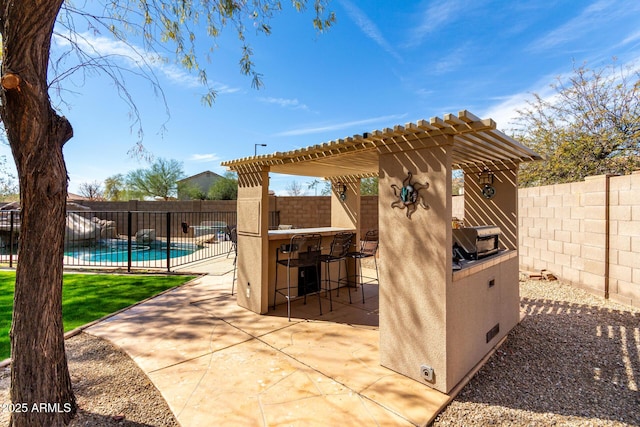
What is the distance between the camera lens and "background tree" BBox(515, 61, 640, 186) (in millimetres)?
8192

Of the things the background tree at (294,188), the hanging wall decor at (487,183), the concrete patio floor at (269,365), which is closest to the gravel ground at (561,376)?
the concrete patio floor at (269,365)

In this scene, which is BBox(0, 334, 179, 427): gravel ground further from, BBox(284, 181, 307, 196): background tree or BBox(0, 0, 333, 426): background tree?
BBox(284, 181, 307, 196): background tree

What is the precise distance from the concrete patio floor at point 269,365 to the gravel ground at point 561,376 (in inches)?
15.1

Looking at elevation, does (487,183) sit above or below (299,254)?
above

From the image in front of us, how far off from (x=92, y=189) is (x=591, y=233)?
117 feet

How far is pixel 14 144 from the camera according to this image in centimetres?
182

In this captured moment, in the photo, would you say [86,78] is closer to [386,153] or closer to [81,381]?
[81,381]

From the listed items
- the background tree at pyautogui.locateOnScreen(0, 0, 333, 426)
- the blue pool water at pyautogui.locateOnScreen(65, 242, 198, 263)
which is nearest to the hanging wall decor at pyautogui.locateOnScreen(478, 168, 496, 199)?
the background tree at pyautogui.locateOnScreen(0, 0, 333, 426)

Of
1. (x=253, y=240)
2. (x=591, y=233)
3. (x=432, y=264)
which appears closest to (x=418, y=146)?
(x=432, y=264)

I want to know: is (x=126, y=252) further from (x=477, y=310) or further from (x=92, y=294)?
(x=477, y=310)

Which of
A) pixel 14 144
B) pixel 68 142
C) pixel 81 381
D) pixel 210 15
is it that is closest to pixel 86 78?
pixel 68 142

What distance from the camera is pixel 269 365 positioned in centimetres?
289

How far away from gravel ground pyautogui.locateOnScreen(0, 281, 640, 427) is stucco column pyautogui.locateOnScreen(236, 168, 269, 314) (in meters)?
1.73

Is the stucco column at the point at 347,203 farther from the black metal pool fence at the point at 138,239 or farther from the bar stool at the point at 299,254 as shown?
the black metal pool fence at the point at 138,239
